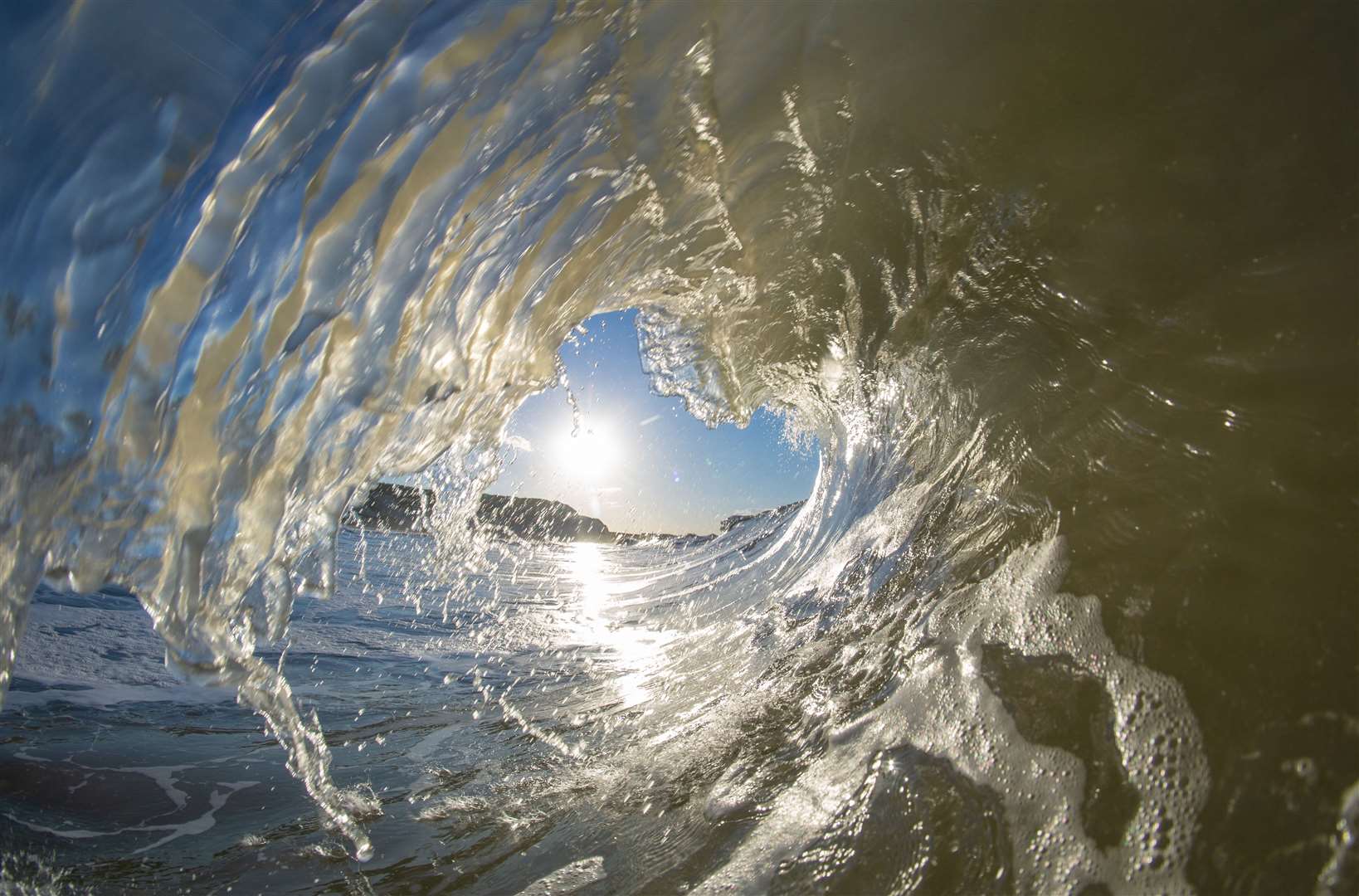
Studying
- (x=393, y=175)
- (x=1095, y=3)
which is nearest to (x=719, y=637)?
(x=393, y=175)

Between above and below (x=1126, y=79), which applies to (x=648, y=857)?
below

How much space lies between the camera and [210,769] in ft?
8.63

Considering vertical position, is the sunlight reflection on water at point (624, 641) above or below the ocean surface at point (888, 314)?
below

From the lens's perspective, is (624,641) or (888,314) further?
(624,641)

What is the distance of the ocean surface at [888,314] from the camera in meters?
1.26

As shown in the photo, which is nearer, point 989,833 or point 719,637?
point 989,833

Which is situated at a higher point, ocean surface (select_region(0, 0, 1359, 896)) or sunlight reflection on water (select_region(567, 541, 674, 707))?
ocean surface (select_region(0, 0, 1359, 896))

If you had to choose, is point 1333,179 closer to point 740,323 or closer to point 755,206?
point 755,206

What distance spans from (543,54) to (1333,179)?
2058 mm

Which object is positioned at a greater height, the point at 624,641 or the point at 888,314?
the point at 888,314

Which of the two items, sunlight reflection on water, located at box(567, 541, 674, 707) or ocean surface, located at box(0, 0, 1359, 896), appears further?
sunlight reflection on water, located at box(567, 541, 674, 707)

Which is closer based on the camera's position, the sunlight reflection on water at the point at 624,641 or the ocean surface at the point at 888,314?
the ocean surface at the point at 888,314

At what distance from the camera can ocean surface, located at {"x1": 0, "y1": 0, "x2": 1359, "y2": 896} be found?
4.13ft

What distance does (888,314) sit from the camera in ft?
11.6
